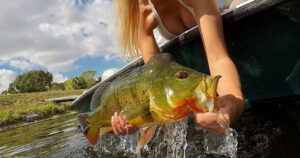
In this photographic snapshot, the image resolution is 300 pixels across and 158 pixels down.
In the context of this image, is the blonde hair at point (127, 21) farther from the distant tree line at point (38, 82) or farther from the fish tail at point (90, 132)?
the distant tree line at point (38, 82)

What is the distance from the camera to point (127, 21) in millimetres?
3018

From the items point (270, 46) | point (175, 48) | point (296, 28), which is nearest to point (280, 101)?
point (270, 46)

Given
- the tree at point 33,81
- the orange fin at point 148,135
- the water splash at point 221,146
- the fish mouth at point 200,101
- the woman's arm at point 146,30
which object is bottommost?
the water splash at point 221,146

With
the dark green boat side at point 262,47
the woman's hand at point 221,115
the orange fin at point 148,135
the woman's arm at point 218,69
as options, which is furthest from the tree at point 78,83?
the woman's hand at point 221,115

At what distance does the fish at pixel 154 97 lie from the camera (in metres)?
1.21

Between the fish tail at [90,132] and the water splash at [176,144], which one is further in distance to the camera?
the water splash at [176,144]

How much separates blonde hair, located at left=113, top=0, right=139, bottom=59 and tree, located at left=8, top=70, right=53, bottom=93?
64.6m

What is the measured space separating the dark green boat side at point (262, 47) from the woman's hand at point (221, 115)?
1.13 meters

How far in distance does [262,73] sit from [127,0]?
134 centimetres

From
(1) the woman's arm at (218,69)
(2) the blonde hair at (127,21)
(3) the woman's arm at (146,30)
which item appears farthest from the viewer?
(2) the blonde hair at (127,21)

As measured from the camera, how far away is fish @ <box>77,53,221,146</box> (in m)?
1.21

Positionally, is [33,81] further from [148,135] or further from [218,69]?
[148,135]

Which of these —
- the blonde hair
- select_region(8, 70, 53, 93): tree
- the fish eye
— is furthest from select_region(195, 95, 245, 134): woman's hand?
select_region(8, 70, 53, 93): tree

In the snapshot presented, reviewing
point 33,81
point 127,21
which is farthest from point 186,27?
point 33,81
